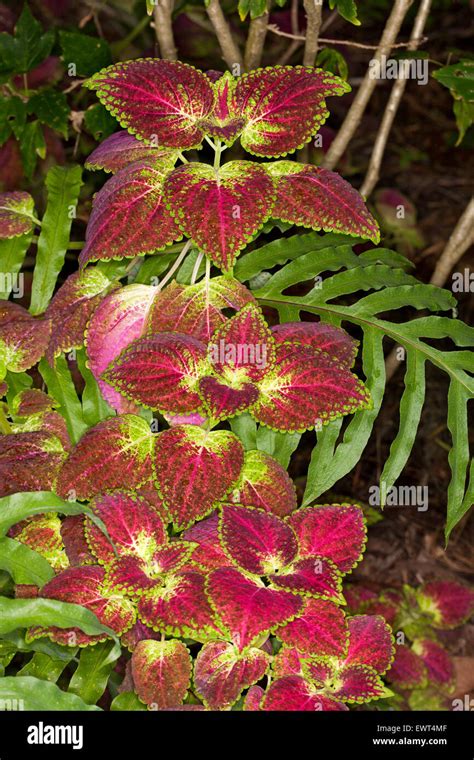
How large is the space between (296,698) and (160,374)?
37 centimetres

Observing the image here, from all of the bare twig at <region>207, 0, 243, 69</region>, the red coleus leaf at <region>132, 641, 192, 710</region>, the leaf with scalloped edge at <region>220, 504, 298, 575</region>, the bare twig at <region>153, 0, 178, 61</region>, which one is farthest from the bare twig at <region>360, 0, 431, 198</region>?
the red coleus leaf at <region>132, 641, 192, 710</region>

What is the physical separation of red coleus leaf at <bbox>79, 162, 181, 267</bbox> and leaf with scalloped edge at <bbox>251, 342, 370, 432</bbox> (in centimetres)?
19

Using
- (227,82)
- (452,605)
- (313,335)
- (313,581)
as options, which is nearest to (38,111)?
(227,82)

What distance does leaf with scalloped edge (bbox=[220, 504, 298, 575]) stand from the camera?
0.97 meters

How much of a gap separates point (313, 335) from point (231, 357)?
129mm

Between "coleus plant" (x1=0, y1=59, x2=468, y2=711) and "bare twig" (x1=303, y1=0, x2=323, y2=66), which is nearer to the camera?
"coleus plant" (x1=0, y1=59, x2=468, y2=711)

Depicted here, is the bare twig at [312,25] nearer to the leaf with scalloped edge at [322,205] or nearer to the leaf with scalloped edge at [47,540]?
the leaf with scalloped edge at [322,205]

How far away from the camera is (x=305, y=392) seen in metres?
1.00

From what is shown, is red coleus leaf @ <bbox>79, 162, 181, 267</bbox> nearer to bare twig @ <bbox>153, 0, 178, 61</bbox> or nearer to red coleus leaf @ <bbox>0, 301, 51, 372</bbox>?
red coleus leaf @ <bbox>0, 301, 51, 372</bbox>

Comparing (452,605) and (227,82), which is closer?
(227,82)

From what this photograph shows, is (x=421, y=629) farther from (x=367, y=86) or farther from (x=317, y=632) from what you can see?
(x=367, y=86)

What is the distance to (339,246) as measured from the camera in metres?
1.25

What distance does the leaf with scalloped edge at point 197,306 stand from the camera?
1048 mm
